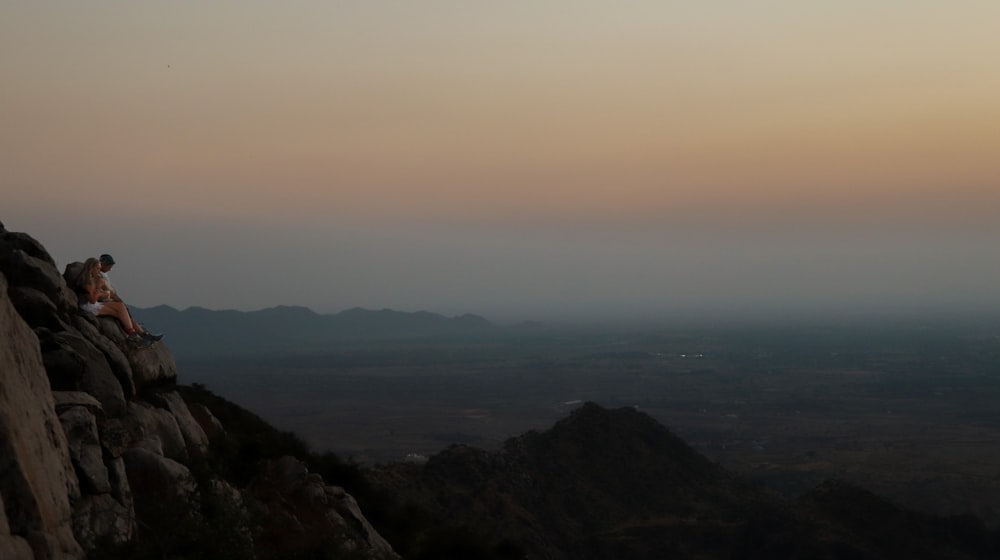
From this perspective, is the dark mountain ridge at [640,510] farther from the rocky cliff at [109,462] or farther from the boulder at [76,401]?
the boulder at [76,401]

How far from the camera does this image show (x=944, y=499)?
195ft

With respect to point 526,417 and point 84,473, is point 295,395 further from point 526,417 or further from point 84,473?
point 84,473

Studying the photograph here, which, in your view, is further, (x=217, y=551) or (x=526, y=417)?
(x=526, y=417)

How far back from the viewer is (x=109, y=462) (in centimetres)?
1191

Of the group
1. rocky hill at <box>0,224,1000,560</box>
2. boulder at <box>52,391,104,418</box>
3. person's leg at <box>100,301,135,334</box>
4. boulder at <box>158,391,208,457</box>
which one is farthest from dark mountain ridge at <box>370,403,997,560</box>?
boulder at <box>52,391,104,418</box>

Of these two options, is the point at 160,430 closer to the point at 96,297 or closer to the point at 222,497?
the point at 222,497

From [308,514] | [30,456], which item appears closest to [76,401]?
[30,456]

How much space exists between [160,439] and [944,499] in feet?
190

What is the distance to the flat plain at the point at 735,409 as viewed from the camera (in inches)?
2992

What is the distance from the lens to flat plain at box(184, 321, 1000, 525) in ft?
249

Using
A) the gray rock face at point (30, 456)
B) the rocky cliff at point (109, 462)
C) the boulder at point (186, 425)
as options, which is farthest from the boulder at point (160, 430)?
the gray rock face at point (30, 456)

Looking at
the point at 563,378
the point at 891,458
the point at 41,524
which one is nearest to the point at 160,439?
the point at 41,524

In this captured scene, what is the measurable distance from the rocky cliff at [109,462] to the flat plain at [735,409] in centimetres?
4539

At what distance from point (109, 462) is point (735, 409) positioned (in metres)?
125
